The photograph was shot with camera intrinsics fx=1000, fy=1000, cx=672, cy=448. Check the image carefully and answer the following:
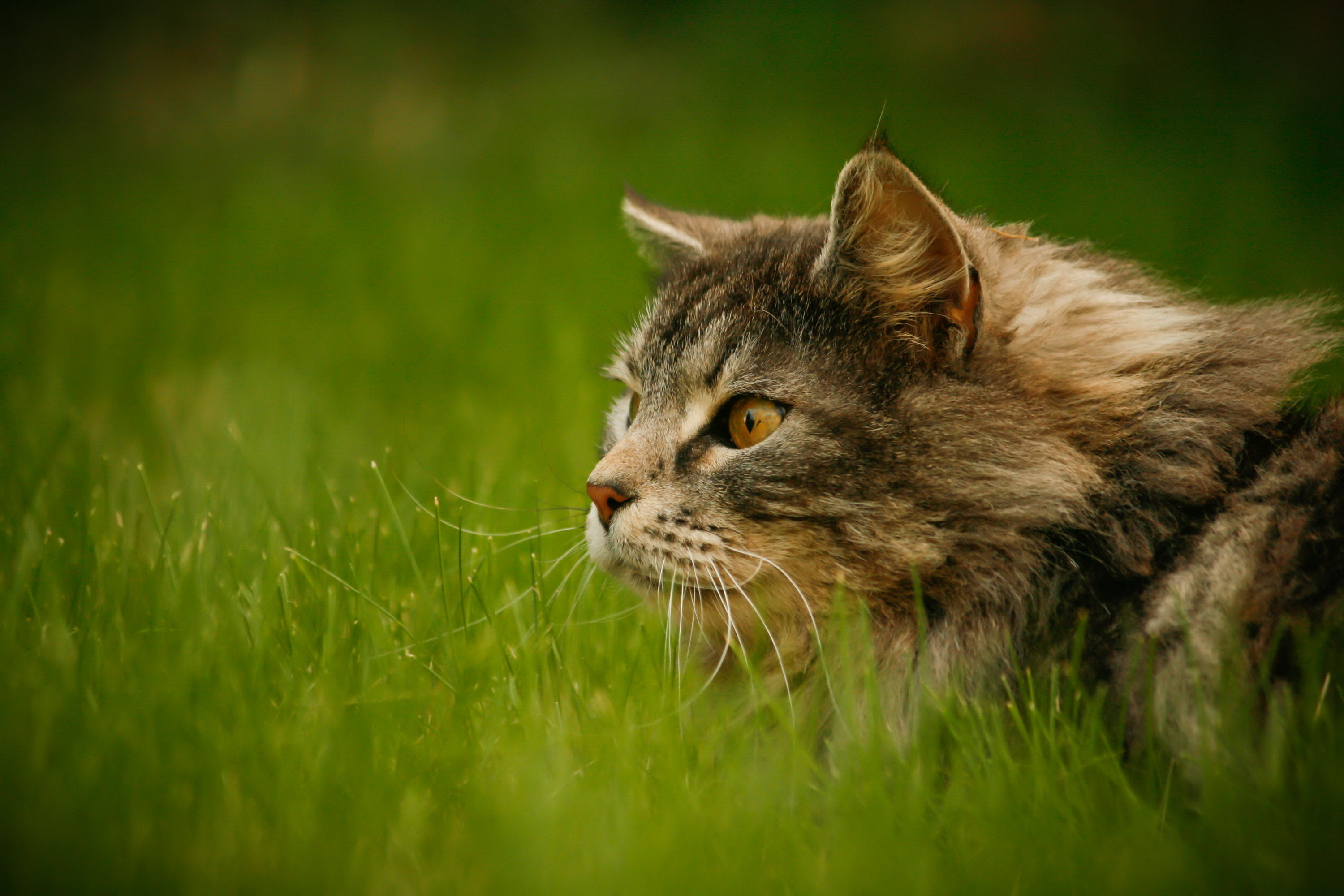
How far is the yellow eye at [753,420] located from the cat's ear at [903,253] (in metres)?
0.29

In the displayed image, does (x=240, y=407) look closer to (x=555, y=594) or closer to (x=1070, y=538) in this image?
(x=555, y=594)

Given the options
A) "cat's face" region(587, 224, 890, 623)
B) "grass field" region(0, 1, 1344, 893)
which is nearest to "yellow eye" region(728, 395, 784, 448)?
"cat's face" region(587, 224, 890, 623)

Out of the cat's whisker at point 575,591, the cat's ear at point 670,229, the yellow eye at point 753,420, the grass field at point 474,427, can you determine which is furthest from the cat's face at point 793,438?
the cat's ear at point 670,229

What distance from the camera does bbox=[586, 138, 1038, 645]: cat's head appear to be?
192 cm

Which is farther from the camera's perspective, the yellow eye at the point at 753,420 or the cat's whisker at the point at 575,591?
the cat's whisker at the point at 575,591

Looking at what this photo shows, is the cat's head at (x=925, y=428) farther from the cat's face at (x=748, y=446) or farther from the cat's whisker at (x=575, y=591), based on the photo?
the cat's whisker at (x=575, y=591)

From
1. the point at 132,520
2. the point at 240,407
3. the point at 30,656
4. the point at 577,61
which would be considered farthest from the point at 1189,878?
the point at 577,61

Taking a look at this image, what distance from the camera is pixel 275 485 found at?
10.8 feet

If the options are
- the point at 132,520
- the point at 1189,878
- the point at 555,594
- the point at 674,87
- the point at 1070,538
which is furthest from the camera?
the point at 674,87

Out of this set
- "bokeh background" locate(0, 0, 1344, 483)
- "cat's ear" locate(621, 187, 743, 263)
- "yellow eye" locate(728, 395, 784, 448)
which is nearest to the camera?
"yellow eye" locate(728, 395, 784, 448)

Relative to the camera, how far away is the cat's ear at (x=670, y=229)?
266 centimetres

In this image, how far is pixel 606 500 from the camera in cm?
209

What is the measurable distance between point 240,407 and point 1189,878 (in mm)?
3577

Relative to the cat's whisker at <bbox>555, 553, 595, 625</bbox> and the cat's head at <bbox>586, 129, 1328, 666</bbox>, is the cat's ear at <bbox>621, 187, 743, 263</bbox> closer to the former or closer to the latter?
the cat's head at <bbox>586, 129, 1328, 666</bbox>
